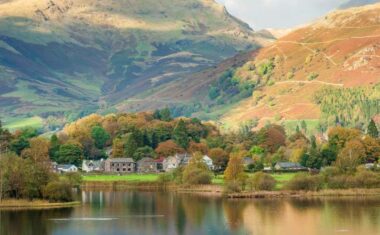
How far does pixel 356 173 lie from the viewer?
113 m

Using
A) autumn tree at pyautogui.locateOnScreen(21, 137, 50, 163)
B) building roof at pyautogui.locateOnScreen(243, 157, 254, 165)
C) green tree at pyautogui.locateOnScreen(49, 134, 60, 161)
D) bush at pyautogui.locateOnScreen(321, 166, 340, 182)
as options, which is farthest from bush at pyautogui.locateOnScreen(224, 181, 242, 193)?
green tree at pyautogui.locateOnScreen(49, 134, 60, 161)

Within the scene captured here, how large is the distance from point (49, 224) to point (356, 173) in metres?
49.9

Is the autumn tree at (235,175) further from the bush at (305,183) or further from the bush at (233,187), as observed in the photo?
the bush at (305,183)

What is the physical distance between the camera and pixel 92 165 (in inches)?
6580

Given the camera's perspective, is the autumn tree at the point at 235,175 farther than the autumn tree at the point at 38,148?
No

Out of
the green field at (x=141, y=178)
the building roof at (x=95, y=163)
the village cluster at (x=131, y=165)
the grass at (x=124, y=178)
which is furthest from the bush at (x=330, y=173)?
the building roof at (x=95, y=163)

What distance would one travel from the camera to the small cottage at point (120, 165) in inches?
6471

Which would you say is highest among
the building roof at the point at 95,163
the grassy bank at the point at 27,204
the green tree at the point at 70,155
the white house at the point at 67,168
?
the green tree at the point at 70,155

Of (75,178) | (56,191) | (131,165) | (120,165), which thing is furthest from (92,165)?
(56,191)

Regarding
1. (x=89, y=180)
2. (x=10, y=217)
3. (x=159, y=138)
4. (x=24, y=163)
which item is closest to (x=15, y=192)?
(x=24, y=163)

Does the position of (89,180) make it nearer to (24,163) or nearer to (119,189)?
(119,189)

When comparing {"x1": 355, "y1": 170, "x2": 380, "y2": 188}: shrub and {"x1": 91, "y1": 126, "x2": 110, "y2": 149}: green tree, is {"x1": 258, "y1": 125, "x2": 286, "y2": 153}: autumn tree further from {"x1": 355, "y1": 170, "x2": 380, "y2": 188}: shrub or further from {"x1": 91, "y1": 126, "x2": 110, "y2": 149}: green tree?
{"x1": 355, "y1": 170, "x2": 380, "y2": 188}: shrub

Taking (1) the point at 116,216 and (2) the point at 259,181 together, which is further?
(2) the point at 259,181

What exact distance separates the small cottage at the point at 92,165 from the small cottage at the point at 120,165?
1311mm
